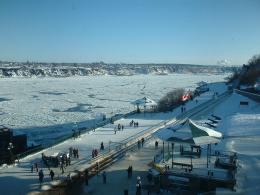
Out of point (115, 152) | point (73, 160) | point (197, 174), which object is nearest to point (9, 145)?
point (73, 160)

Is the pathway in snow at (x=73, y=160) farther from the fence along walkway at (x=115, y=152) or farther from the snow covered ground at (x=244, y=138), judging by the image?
the snow covered ground at (x=244, y=138)

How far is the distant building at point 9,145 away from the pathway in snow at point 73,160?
86cm

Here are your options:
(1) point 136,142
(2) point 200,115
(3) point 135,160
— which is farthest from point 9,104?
(3) point 135,160

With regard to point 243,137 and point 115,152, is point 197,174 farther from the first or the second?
point 243,137

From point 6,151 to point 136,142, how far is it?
876 centimetres

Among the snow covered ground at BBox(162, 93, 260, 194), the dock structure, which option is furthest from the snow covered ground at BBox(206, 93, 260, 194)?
the dock structure

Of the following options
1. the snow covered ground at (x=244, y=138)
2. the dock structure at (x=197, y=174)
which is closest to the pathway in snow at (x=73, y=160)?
the dock structure at (x=197, y=174)

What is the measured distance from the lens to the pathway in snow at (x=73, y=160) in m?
17.3

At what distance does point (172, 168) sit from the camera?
17281 millimetres

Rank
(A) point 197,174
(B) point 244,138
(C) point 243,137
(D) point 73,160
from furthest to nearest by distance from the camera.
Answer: (C) point 243,137, (B) point 244,138, (D) point 73,160, (A) point 197,174

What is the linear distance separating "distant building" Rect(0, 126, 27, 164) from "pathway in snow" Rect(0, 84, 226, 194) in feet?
2.83

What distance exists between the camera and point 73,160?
→ 843 inches

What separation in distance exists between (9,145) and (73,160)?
12.2 ft

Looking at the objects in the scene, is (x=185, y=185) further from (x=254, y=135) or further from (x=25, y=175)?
(x=254, y=135)
